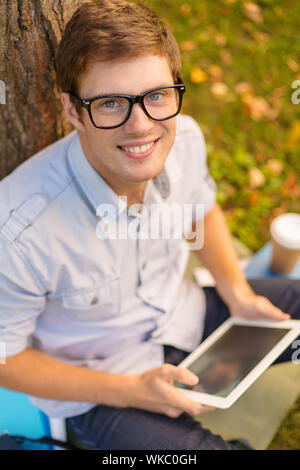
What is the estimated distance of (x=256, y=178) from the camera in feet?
10.6

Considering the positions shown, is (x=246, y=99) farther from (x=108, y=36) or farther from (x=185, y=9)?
(x=108, y=36)

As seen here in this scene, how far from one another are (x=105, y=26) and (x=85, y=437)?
1394 mm

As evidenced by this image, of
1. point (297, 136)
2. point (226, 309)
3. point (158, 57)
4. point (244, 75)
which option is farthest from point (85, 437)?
point (244, 75)

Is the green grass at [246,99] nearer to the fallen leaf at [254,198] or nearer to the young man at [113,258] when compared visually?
the fallen leaf at [254,198]

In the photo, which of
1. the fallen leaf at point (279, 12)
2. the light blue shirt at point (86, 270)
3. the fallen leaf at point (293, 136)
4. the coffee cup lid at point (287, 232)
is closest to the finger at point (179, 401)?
the light blue shirt at point (86, 270)

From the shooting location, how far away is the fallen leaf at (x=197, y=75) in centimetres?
359

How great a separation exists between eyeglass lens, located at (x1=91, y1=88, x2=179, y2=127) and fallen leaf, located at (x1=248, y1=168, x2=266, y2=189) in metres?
2.02

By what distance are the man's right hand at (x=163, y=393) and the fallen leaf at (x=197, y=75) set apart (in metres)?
2.65

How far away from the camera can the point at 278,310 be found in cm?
184

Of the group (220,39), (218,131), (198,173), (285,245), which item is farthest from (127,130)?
(220,39)

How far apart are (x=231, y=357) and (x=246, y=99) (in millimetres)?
2447

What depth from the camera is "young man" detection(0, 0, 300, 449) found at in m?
1.25
